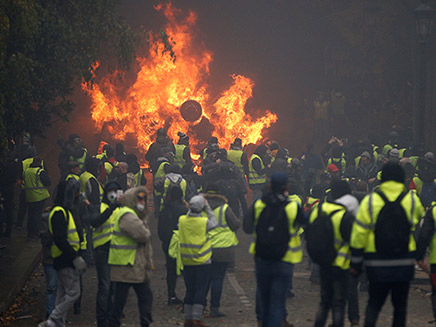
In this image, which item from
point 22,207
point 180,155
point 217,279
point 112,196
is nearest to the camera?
point 112,196

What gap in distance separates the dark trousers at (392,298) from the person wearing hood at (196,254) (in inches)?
112

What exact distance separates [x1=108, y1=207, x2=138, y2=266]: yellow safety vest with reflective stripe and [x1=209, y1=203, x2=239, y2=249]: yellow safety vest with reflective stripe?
1.89 metres

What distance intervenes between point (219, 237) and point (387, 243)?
3.65 metres

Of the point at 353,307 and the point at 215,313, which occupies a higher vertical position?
the point at 353,307

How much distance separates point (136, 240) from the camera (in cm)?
889

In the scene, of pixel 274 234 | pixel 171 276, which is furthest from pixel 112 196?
pixel 274 234

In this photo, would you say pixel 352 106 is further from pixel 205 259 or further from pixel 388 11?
pixel 205 259

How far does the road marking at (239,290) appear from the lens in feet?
38.4

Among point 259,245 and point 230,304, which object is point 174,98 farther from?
point 259,245

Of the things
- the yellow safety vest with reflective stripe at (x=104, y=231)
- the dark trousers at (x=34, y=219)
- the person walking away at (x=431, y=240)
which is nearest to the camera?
the person walking away at (x=431, y=240)

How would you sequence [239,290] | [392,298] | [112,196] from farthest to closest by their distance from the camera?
1. [239,290]
2. [112,196]
3. [392,298]

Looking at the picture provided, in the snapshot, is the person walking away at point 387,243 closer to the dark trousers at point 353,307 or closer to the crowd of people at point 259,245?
the crowd of people at point 259,245

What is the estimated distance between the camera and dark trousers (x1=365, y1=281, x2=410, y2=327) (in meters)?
7.52

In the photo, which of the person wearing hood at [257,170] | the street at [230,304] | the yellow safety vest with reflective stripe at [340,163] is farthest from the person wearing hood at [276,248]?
the yellow safety vest with reflective stripe at [340,163]
